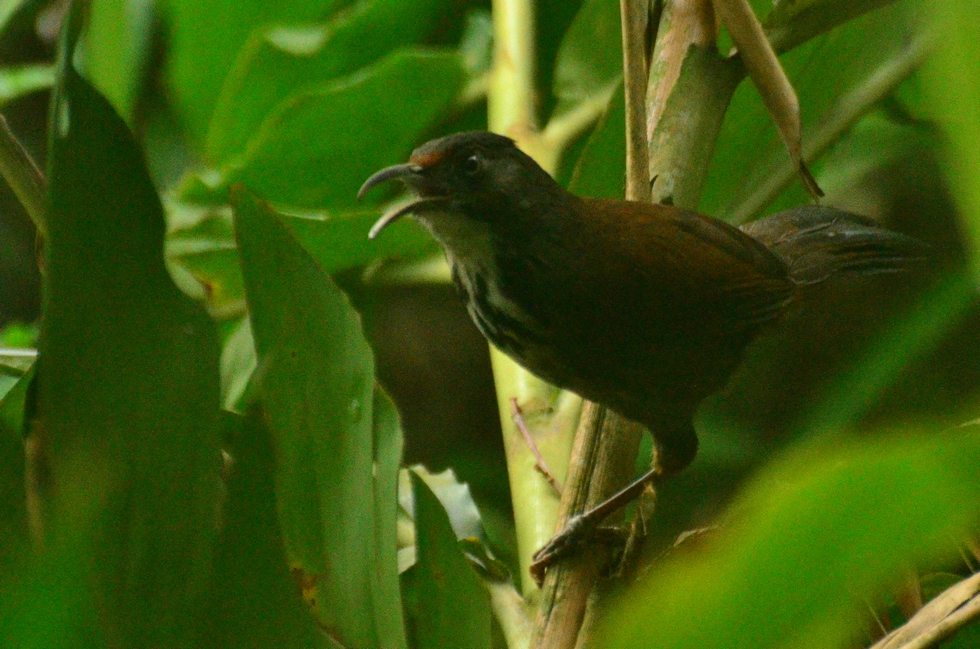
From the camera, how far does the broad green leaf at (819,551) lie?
0.68 metres

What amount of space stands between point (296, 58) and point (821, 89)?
4.49ft

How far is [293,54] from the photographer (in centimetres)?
284

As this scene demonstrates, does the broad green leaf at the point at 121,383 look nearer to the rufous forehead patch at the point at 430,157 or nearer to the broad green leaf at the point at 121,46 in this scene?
the rufous forehead patch at the point at 430,157

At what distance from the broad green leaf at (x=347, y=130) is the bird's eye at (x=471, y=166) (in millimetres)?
701

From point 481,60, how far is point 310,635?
7.37 feet

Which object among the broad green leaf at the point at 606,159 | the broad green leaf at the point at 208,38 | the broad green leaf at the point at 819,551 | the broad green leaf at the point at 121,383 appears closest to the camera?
the broad green leaf at the point at 819,551

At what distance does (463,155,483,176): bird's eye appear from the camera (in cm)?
195

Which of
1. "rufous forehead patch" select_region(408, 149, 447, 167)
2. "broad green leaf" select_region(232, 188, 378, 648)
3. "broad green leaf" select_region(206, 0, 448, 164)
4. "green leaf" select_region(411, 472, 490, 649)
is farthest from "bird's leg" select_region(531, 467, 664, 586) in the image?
"broad green leaf" select_region(206, 0, 448, 164)

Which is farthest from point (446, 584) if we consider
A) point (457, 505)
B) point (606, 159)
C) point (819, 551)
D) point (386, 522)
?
point (606, 159)

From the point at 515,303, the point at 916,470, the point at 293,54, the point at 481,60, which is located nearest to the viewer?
the point at 916,470

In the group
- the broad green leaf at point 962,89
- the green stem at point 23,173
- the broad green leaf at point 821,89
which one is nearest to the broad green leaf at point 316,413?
the green stem at point 23,173

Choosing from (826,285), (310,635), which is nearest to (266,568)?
(310,635)

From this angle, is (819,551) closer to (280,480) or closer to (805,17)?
(280,480)

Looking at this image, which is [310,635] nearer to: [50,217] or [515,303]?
[50,217]
